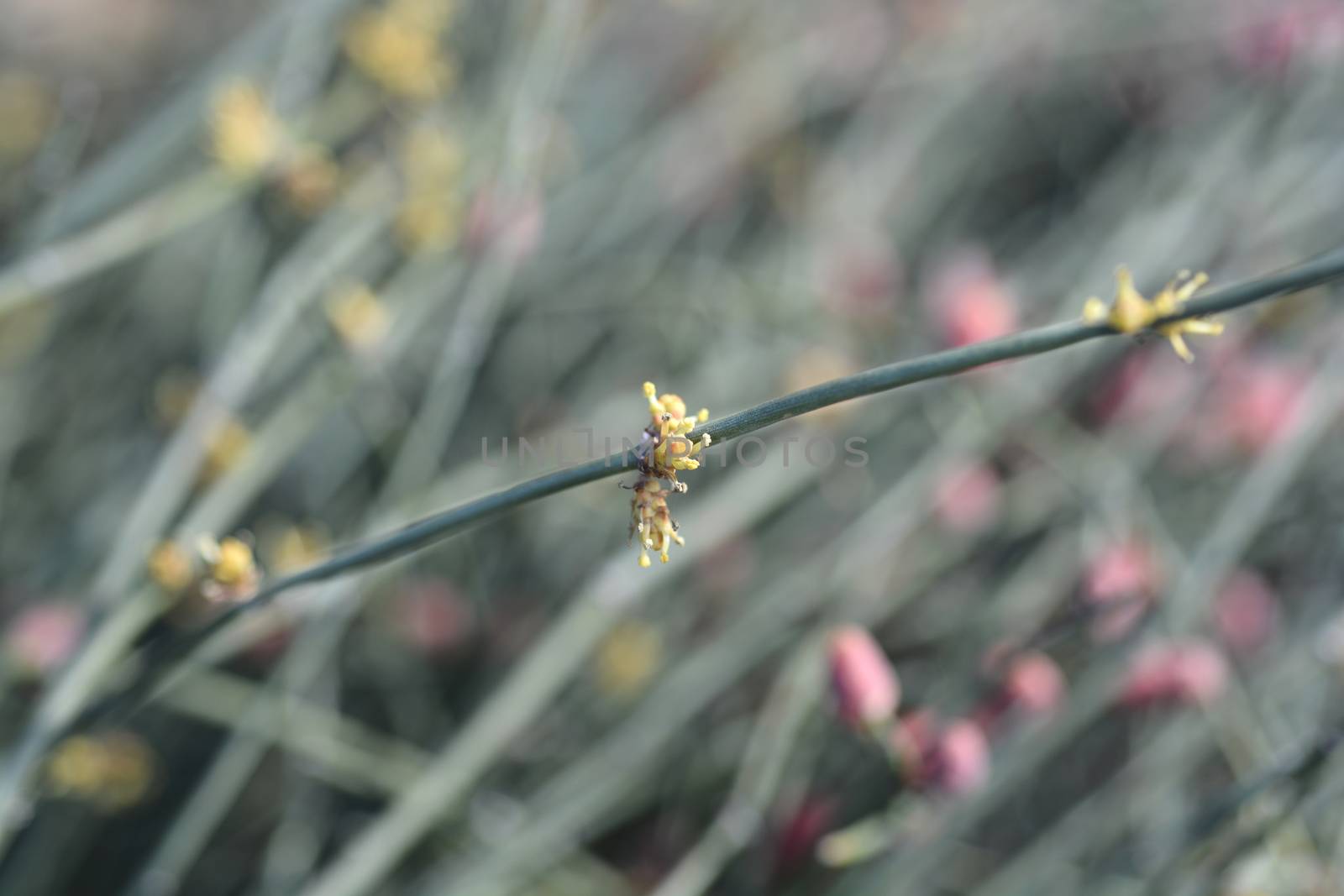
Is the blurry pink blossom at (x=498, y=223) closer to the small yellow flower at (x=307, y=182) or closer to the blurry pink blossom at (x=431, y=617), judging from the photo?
the small yellow flower at (x=307, y=182)

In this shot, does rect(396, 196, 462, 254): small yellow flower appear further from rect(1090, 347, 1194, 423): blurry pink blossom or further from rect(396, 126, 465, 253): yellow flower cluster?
rect(1090, 347, 1194, 423): blurry pink blossom

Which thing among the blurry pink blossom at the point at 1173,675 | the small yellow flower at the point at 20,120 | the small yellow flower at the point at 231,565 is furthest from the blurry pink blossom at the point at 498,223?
the small yellow flower at the point at 20,120

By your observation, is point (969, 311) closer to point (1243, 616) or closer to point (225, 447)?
point (1243, 616)

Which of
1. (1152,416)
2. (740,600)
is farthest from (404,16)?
(1152,416)

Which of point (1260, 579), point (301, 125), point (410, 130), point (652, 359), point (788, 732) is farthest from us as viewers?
point (652, 359)

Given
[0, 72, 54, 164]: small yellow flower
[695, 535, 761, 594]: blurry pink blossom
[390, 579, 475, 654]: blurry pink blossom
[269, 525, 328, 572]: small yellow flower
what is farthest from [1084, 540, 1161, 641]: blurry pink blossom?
[0, 72, 54, 164]: small yellow flower

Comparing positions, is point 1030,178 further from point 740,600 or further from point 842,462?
point 740,600
